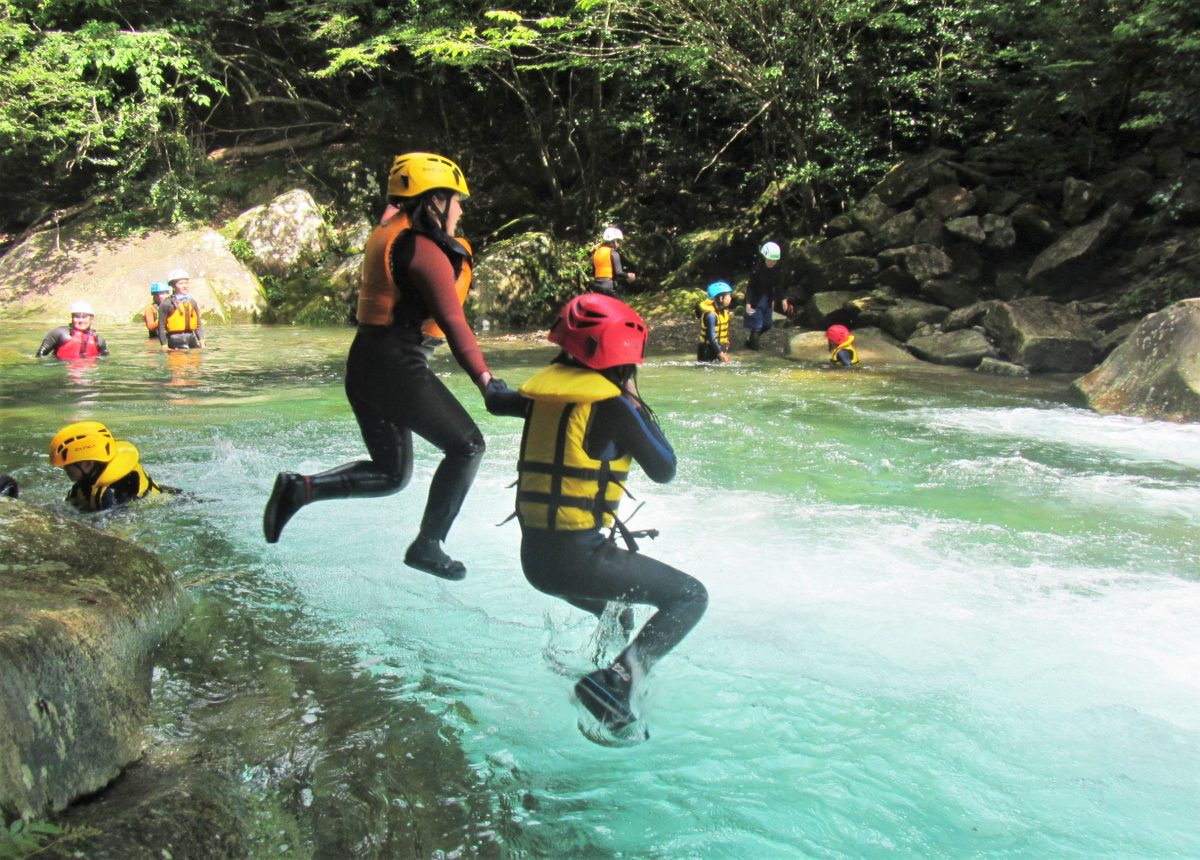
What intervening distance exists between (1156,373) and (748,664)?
25.6 ft

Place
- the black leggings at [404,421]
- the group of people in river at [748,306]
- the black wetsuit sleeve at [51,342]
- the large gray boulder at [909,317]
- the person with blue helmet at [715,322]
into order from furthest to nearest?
the large gray boulder at [909,317], the person with blue helmet at [715,322], the black wetsuit sleeve at [51,342], the group of people in river at [748,306], the black leggings at [404,421]

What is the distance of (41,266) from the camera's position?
70.1ft

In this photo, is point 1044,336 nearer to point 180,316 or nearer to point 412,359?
point 412,359

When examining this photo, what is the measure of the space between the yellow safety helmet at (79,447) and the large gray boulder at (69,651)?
6.58 feet

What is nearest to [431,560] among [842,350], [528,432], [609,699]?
[528,432]

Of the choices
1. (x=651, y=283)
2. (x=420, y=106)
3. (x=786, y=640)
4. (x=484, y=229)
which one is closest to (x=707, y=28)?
(x=651, y=283)

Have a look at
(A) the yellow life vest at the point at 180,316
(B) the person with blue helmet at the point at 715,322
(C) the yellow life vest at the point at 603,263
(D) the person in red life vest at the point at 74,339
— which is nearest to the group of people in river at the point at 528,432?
(C) the yellow life vest at the point at 603,263

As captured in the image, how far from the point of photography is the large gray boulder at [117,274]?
1998 cm

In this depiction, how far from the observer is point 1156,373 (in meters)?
9.85

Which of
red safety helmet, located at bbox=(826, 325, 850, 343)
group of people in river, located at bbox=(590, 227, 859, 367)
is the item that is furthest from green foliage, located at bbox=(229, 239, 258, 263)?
red safety helmet, located at bbox=(826, 325, 850, 343)

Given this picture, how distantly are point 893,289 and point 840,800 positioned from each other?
1367 centimetres

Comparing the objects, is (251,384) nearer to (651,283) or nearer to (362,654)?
(362,654)

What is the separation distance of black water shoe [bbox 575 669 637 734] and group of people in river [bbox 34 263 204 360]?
12258mm

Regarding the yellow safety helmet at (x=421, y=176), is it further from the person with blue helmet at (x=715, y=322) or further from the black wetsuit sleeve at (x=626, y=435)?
the person with blue helmet at (x=715, y=322)
